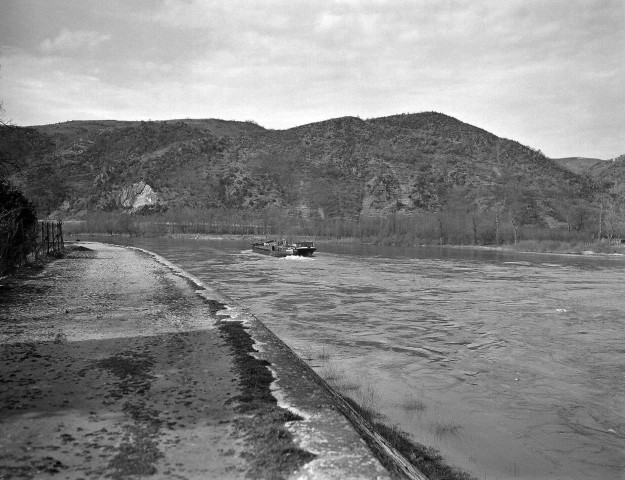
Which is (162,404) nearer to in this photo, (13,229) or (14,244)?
(13,229)

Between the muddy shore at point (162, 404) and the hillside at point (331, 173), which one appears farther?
the hillside at point (331, 173)

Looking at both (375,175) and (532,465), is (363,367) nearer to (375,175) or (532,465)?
(532,465)

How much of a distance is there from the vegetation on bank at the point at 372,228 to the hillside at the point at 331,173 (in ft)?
23.4

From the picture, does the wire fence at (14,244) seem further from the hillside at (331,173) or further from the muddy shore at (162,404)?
the hillside at (331,173)

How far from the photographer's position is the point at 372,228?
7194 centimetres

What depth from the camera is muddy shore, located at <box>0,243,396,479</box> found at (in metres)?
3.95

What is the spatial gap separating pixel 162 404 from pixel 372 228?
67.5 metres

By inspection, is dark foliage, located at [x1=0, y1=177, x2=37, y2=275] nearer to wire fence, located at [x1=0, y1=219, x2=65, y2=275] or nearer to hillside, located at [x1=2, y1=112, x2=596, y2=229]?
wire fence, located at [x1=0, y1=219, x2=65, y2=275]

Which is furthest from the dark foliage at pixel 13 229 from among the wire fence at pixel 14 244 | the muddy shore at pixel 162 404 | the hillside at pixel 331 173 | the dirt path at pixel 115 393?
the hillside at pixel 331 173

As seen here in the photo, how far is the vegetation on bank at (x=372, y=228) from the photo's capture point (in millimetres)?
60906

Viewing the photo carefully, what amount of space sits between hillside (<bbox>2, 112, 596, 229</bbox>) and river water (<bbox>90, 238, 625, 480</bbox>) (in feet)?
212

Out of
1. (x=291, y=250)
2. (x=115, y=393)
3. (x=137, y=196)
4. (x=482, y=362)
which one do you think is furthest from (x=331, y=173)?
(x=115, y=393)

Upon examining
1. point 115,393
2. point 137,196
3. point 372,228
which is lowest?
point 115,393

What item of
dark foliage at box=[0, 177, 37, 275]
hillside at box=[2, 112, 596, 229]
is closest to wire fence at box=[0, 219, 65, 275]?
dark foliage at box=[0, 177, 37, 275]
